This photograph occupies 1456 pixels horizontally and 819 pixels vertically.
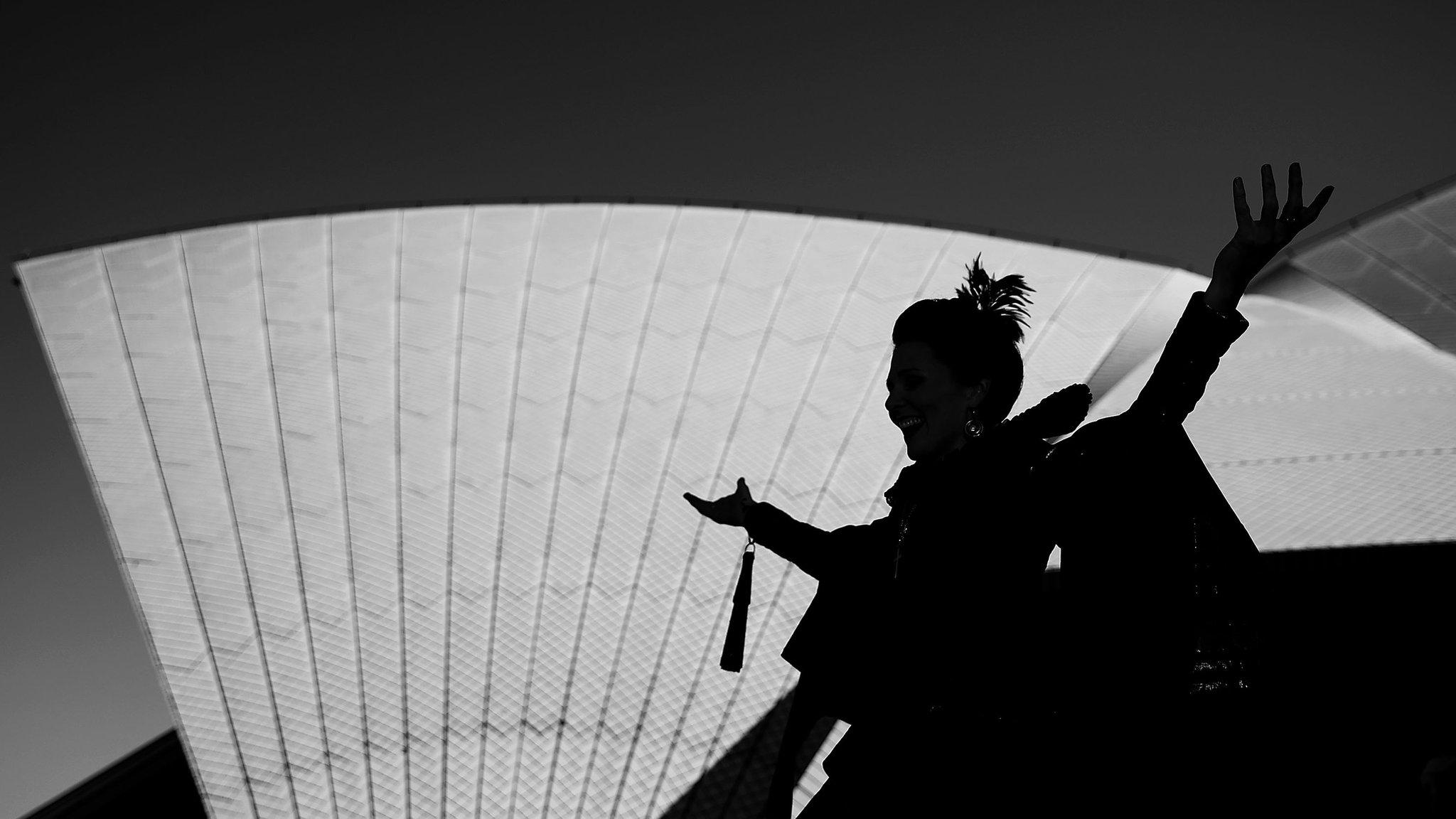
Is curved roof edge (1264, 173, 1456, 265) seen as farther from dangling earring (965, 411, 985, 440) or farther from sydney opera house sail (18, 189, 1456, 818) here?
dangling earring (965, 411, 985, 440)

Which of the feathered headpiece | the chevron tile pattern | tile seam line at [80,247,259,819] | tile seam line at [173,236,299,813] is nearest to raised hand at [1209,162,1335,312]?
the feathered headpiece

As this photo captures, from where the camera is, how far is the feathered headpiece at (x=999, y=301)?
7.05 feet

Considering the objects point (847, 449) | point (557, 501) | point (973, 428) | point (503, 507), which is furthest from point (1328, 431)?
point (973, 428)

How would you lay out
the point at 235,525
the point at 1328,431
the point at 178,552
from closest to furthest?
the point at 1328,431
the point at 178,552
the point at 235,525

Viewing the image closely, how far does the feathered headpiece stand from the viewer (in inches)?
84.6

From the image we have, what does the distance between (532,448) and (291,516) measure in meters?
2.21

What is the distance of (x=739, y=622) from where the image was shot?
2.47 m

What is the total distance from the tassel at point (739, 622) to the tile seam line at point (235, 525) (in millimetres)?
7451

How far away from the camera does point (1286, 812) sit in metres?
1.67

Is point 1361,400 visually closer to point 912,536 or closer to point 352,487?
point 912,536

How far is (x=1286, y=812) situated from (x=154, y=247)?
36.5 feet

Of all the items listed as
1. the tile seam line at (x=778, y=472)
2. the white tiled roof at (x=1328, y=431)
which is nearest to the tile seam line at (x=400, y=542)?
the tile seam line at (x=778, y=472)

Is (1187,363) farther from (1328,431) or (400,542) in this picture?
(400,542)

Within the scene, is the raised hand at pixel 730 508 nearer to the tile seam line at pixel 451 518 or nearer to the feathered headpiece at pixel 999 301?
the feathered headpiece at pixel 999 301
